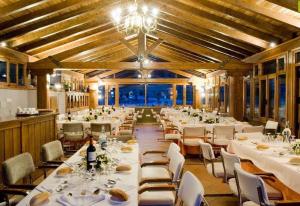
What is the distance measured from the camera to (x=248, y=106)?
11.1 metres

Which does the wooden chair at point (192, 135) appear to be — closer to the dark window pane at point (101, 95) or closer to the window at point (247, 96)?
the window at point (247, 96)

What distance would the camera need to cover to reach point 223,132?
24.8ft

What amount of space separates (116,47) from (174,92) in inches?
249

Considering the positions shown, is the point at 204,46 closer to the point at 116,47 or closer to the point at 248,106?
the point at 248,106

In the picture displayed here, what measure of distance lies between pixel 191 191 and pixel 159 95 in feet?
63.2

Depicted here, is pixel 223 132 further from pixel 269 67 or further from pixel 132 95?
pixel 132 95

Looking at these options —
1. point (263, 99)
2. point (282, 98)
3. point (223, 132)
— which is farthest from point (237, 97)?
point (223, 132)

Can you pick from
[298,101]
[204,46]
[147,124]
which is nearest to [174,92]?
[147,124]

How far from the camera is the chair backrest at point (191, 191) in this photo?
7.40 ft

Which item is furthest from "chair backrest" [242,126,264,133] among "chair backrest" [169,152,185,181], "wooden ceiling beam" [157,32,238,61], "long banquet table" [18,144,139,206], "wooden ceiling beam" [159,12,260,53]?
"long banquet table" [18,144,139,206]

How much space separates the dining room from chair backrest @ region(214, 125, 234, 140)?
0.02 m

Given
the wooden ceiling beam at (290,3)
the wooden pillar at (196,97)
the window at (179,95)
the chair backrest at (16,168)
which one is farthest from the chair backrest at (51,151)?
the window at (179,95)

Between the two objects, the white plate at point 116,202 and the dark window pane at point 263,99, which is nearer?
the white plate at point 116,202

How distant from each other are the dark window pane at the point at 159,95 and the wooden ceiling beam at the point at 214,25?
11.1 m
